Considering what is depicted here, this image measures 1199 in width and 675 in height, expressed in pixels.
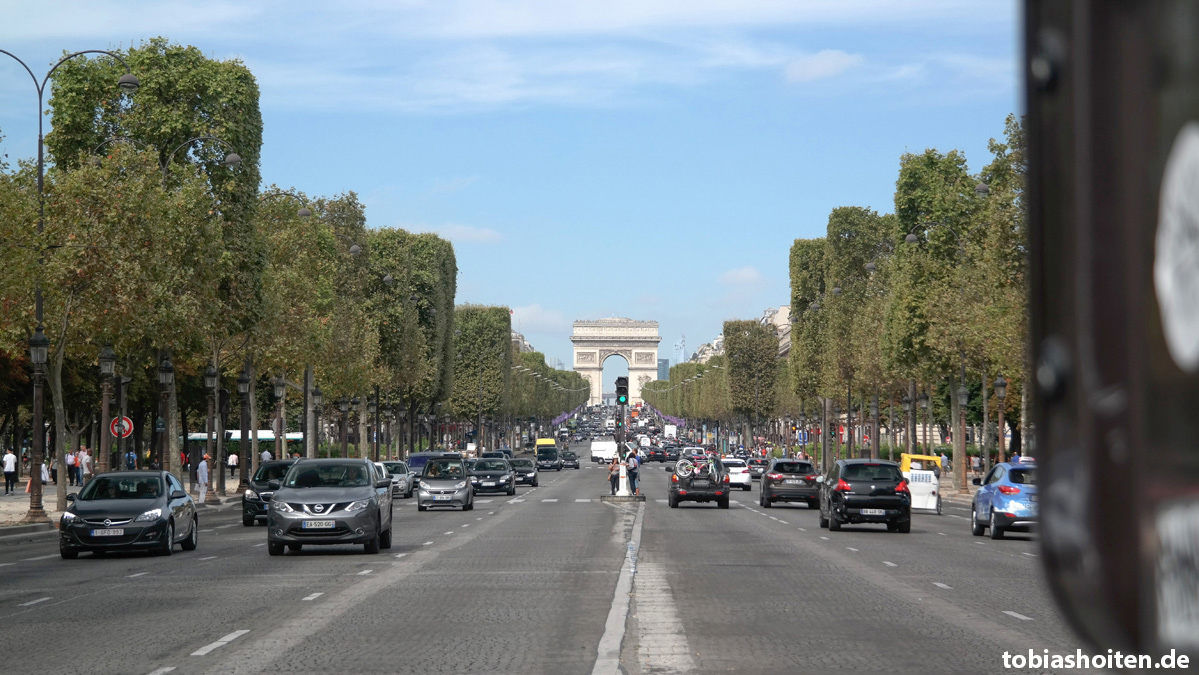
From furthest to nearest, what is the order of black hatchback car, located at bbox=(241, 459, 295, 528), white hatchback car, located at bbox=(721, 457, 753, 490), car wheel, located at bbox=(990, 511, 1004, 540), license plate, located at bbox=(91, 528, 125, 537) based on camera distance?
white hatchback car, located at bbox=(721, 457, 753, 490) < black hatchback car, located at bbox=(241, 459, 295, 528) < car wheel, located at bbox=(990, 511, 1004, 540) < license plate, located at bbox=(91, 528, 125, 537)

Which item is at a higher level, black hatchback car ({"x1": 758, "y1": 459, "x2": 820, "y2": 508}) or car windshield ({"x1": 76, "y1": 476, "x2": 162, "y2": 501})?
car windshield ({"x1": 76, "y1": 476, "x2": 162, "y2": 501})

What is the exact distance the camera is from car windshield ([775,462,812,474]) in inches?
1975

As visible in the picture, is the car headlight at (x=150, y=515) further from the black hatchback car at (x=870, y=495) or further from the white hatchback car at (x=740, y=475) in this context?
the white hatchback car at (x=740, y=475)

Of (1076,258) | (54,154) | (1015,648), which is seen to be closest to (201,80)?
(54,154)

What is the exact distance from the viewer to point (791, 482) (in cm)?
5000

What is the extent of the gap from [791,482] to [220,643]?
37474 mm

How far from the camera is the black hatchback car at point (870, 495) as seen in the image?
1373 inches

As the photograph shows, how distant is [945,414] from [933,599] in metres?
97.2

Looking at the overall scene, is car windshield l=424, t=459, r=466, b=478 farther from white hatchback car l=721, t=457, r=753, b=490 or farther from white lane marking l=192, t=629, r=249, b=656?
white lane marking l=192, t=629, r=249, b=656

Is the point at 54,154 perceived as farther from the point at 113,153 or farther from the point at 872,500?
the point at 872,500

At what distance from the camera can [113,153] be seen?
46.7 metres

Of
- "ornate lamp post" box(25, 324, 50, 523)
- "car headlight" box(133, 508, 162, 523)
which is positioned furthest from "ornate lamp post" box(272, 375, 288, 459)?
"car headlight" box(133, 508, 162, 523)

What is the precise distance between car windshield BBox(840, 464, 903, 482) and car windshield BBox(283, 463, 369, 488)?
39.8 feet

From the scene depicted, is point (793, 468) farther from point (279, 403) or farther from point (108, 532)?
point (279, 403)
